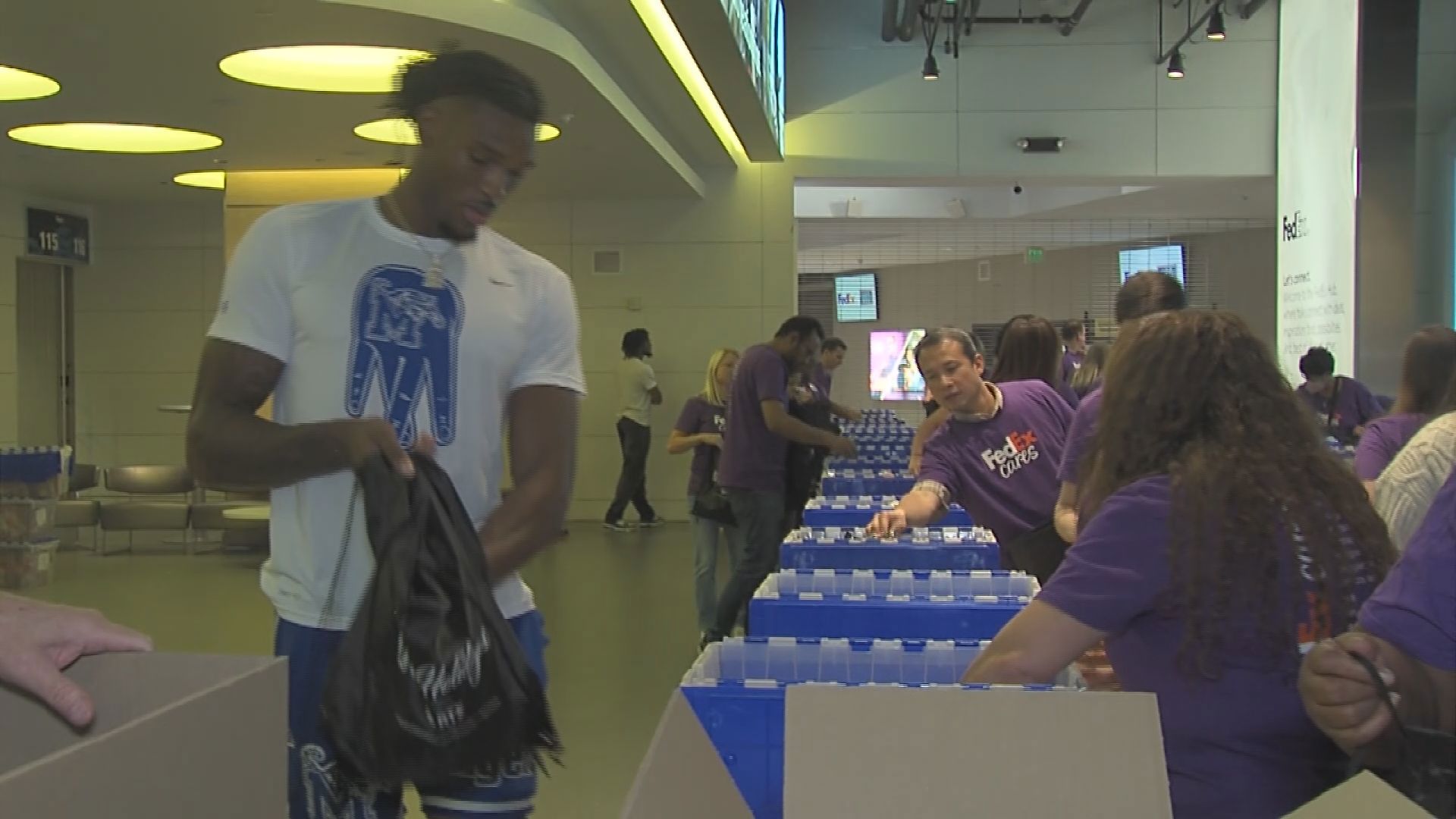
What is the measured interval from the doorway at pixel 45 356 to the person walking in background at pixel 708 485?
820 cm

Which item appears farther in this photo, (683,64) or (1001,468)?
(683,64)

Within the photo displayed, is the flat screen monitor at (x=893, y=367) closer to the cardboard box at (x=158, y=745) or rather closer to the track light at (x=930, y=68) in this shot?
the track light at (x=930, y=68)

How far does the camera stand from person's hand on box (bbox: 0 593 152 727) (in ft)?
3.22

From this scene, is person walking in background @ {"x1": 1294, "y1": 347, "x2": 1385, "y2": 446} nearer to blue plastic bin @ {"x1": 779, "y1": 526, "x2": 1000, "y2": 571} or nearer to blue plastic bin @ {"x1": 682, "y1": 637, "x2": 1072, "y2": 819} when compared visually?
blue plastic bin @ {"x1": 779, "y1": 526, "x2": 1000, "y2": 571}

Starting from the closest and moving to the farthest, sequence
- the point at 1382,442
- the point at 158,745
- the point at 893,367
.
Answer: the point at 158,745 → the point at 1382,442 → the point at 893,367

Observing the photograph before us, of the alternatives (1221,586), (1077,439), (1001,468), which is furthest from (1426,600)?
(1001,468)

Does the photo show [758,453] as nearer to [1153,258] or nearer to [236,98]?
[236,98]

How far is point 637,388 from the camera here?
11.8 m

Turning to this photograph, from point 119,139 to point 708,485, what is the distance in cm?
601

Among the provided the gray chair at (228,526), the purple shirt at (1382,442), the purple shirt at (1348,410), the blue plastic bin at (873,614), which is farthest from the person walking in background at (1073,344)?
the blue plastic bin at (873,614)

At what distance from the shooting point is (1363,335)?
29.8ft

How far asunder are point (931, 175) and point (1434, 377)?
353 inches

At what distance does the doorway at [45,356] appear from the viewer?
12656 millimetres

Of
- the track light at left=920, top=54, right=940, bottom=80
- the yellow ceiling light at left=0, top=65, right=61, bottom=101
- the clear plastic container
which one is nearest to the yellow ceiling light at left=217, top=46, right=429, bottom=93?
the yellow ceiling light at left=0, top=65, right=61, bottom=101
